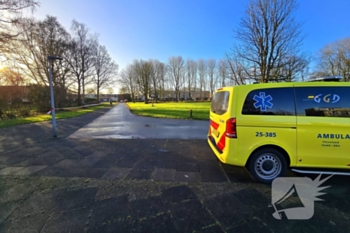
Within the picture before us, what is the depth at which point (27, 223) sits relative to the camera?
2285 millimetres

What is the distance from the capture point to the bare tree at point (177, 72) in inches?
2357

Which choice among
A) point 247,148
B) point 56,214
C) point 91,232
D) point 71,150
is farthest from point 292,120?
point 71,150

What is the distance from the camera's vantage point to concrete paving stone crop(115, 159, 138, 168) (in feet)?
14.3

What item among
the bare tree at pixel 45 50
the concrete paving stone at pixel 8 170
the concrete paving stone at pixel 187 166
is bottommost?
the concrete paving stone at pixel 8 170

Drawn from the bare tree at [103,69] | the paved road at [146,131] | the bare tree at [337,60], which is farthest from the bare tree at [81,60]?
the bare tree at [337,60]

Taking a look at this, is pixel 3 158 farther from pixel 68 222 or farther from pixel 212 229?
pixel 212 229

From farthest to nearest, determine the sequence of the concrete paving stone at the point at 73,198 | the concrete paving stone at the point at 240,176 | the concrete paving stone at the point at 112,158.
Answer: the concrete paving stone at the point at 112,158 → the concrete paving stone at the point at 240,176 → the concrete paving stone at the point at 73,198

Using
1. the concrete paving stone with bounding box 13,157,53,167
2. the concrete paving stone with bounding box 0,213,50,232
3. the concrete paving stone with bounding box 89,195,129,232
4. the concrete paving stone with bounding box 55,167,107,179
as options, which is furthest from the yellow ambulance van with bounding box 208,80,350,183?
the concrete paving stone with bounding box 13,157,53,167

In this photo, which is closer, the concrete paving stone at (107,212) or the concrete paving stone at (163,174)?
the concrete paving stone at (107,212)

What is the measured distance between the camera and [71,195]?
296 centimetres

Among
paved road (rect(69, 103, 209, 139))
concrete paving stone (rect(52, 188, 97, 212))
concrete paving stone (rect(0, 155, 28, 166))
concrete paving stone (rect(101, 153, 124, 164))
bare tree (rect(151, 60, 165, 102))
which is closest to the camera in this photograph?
concrete paving stone (rect(52, 188, 97, 212))

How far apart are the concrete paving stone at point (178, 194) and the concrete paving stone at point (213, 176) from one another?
552 millimetres

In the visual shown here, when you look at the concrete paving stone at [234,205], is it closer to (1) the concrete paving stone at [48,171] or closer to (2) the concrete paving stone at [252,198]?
(2) the concrete paving stone at [252,198]
